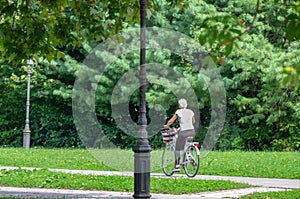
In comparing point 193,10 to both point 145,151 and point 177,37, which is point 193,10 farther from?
point 145,151

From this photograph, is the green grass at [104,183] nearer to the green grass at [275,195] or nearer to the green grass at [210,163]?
the green grass at [275,195]

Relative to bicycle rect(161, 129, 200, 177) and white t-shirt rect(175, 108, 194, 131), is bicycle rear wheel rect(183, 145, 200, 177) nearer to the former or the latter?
bicycle rect(161, 129, 200, 177)

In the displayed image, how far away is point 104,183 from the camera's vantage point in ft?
46.6

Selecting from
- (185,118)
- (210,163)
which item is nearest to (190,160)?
(185,118)

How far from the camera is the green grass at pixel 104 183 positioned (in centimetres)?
1335

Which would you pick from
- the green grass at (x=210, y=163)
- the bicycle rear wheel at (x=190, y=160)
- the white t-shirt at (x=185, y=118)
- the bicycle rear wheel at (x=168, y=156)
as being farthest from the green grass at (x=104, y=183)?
the green grass at (x=210, y=163)

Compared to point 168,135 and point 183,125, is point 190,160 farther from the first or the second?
point 183,125

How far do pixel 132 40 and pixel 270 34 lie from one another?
613cm

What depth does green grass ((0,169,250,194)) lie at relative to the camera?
13.4 meters

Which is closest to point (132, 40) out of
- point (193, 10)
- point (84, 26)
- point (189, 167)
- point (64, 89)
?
point (193, 10)

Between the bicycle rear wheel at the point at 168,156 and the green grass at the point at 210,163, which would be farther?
the green grass at the point at 210,163

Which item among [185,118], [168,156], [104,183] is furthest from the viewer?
[168,156]

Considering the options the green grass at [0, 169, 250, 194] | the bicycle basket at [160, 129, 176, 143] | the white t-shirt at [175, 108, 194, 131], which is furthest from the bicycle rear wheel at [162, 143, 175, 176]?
the green grass at [0, 169, 250, 194]

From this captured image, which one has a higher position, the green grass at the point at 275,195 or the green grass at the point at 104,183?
the green grass at the point at 104,183
